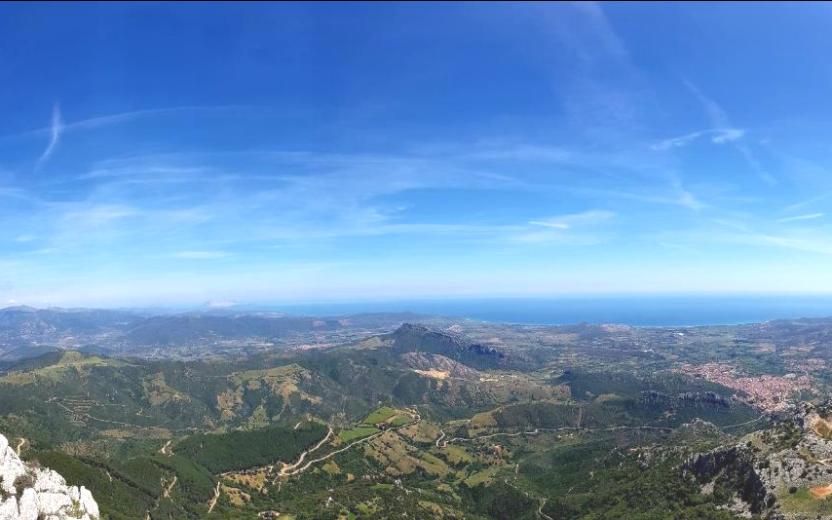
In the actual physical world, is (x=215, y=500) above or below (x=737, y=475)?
below

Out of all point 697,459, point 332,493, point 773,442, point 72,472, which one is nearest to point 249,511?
point 332,493

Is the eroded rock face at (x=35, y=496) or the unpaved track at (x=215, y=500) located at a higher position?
the eroded rock face at (x=35, y=496)

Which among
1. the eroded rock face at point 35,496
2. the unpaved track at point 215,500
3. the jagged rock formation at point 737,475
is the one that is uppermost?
the eroded rock face at point 35,496

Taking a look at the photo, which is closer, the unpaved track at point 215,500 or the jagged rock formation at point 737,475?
the jagged rock formation at point 737,475

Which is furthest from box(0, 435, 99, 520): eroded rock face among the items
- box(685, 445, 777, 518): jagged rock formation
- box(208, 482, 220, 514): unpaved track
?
box(685, 445, 777, 518): jagged rock formation

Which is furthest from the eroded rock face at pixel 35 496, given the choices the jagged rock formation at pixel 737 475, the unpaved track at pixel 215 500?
the jagged rock formation at pixel 737 475

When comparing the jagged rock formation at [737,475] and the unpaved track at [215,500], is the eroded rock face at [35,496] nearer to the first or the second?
the unpaved track at [215,500]

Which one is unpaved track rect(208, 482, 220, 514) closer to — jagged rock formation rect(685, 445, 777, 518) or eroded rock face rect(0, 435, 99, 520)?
eroded rock face rect(0, 435, 99, 520)

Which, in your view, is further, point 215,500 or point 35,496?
point 215,500

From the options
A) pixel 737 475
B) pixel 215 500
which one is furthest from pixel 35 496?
pixel 737 475

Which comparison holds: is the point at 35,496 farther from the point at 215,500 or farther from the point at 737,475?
the point at 737,475
